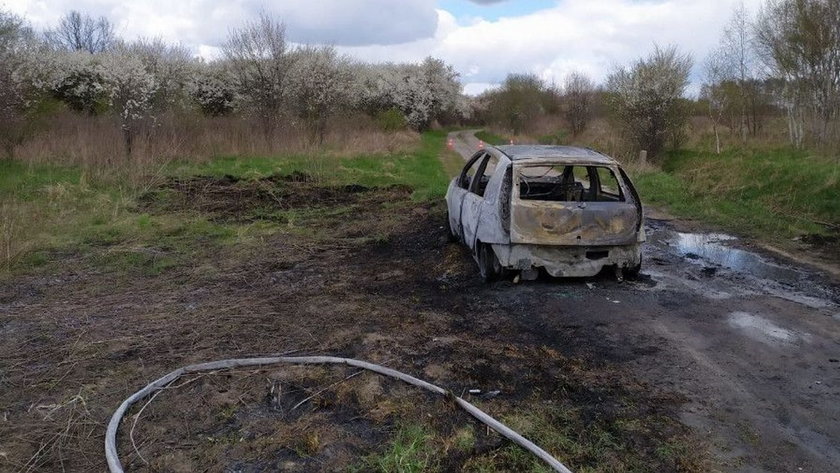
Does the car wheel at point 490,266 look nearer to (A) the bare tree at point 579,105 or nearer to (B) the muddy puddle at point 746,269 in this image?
(B) the muddy puddle at point 746,269

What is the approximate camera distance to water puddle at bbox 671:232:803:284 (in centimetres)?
811

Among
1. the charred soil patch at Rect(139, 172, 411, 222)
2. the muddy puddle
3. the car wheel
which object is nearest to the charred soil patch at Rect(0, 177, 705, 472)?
the car wheel

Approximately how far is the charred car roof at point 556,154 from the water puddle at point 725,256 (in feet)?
8.07

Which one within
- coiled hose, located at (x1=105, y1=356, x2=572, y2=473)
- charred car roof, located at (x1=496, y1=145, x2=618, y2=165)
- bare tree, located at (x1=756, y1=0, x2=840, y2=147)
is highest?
bare tree, located at (x1=756, y1=0, x2=840, y2=147)

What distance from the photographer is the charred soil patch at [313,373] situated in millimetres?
3752

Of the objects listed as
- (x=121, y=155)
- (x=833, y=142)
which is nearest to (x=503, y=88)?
(x=833, y=142)

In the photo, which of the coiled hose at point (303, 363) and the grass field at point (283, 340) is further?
the grass field at point (283, 340)

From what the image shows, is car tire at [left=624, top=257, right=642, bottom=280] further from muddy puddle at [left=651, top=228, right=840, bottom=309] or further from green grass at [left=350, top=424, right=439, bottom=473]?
green grass at [left=350, top=424, right=439, bottom=473]

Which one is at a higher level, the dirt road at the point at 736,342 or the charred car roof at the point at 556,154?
the charred car roof at the point at 556,154

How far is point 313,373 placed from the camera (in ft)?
15.7

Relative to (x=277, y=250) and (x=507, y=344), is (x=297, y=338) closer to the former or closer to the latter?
(x=507, y=344)

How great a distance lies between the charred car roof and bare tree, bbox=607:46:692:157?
15.3 metres

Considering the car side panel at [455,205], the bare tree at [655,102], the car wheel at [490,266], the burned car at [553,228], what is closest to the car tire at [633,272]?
the burned car at [553,228]

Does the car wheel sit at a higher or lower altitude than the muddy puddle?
higher
